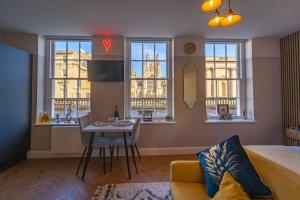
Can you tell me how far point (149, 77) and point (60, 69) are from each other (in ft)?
6.26

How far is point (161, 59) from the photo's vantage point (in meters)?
3.88

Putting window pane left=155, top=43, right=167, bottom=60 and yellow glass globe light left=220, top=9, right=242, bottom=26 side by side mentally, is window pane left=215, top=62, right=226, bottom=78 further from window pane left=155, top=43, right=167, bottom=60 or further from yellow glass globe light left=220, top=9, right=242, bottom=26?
yellow glass globe light left=220, top=9, right=242, bottom=26

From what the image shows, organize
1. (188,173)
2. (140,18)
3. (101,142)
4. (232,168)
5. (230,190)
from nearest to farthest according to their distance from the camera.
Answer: (230,190) < (232,168) < (188,173) < (101,142) < (140,18)

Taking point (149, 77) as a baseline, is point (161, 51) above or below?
above

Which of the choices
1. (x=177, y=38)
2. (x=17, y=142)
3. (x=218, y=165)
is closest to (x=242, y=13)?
(x=177, y=38)

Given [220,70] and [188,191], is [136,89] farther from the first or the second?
[188,191]

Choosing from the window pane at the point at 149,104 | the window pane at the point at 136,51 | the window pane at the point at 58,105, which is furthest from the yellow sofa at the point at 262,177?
the window pane at the point at 58,105

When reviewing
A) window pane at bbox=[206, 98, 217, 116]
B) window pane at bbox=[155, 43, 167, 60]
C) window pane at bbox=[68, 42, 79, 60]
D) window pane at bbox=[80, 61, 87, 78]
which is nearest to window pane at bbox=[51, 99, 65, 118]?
window pane at bbox=[80, 61, 87, 78]

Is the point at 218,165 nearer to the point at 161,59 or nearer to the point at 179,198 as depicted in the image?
the point at 179,198

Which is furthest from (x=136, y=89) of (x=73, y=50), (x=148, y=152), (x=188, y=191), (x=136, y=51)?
(x=188, y=191)

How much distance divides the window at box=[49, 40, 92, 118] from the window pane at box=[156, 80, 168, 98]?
4.87ft

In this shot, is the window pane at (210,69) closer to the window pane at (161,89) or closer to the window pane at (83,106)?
the window pane at (161,89)

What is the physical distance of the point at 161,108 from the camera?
3865 mm

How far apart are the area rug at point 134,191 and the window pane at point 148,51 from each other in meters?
2.55
